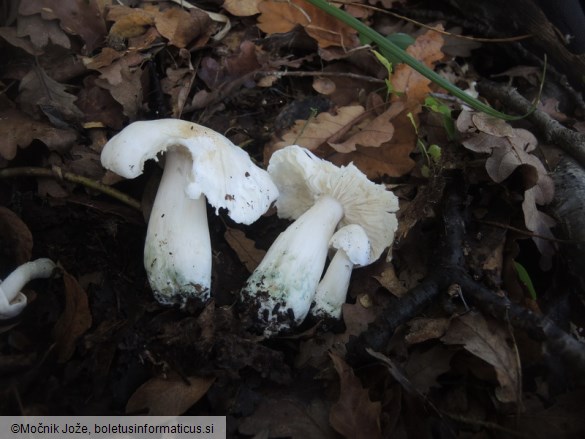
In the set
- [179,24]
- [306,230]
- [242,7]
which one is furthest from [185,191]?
[242,7]

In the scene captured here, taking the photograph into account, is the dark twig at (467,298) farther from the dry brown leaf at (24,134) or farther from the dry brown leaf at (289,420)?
the dry brown leaf at (24,134)

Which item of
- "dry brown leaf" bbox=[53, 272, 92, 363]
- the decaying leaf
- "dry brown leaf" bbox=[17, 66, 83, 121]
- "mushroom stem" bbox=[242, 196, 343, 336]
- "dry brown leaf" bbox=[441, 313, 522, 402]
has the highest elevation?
the decaying leaf

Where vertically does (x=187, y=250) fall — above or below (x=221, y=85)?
below

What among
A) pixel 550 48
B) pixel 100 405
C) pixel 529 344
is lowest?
pixel 100 405

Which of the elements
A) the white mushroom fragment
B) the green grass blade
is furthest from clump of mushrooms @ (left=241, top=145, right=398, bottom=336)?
the white mushroom fragment

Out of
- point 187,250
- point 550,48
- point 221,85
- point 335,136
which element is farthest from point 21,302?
point 550,48

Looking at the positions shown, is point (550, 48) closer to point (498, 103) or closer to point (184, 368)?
point (498, 103)

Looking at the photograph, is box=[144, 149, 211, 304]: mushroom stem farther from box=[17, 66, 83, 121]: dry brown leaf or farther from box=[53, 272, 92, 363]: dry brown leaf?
box=[17, 66, 83, 121]: dry brown leaf
